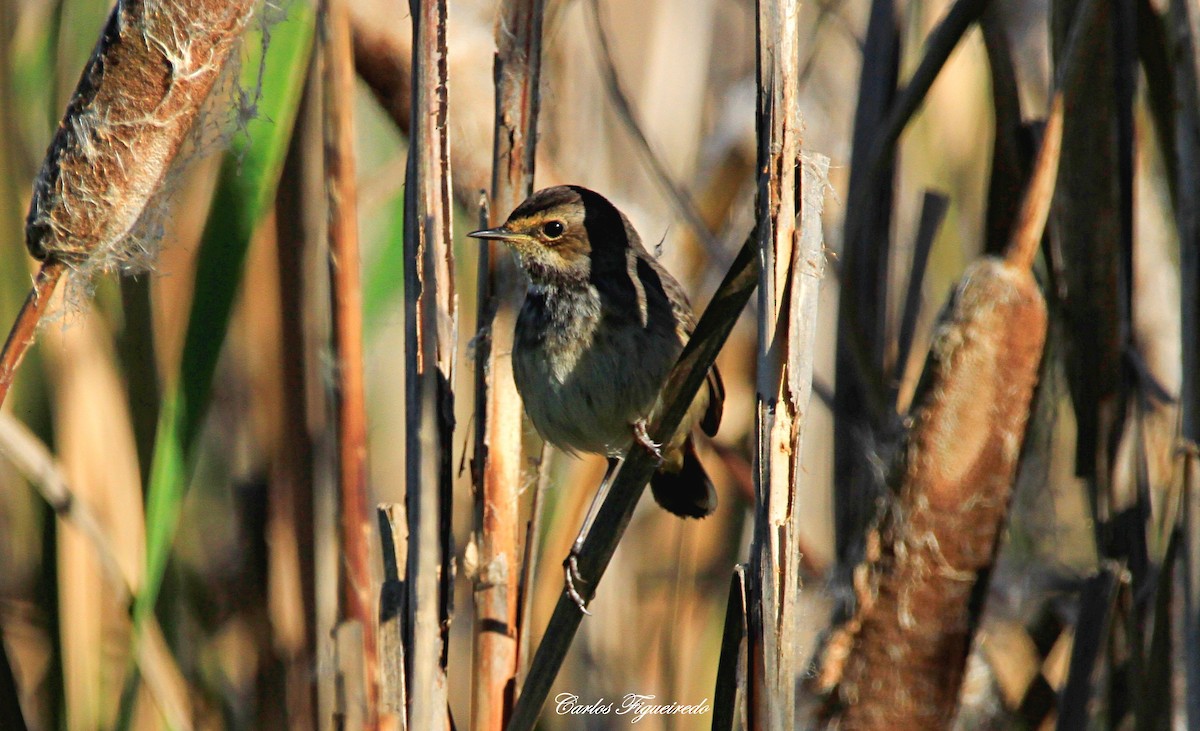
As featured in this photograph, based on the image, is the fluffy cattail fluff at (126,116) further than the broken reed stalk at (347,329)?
No

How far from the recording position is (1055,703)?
2.43 metres

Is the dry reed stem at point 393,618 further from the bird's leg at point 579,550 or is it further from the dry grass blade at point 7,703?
the dry grass blade at point 7,703

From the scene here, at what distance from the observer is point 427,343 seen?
150cm

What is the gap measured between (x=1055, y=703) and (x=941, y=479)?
0.87 metres

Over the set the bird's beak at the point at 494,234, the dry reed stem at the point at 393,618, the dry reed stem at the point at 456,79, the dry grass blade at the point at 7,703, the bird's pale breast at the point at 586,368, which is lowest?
the dry grass blade at the point at 7,703

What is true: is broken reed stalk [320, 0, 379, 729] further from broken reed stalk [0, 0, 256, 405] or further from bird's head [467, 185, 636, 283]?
broken reed stalk [0, 0, 256, 405]

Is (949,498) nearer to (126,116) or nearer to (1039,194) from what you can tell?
(1039,194)

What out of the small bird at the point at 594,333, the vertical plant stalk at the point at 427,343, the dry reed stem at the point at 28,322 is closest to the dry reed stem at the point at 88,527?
the dry reed stem at the point at 28,322

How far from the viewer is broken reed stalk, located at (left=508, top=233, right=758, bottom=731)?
1426 mm

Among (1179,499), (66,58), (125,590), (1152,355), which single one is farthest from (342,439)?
(1152,355)

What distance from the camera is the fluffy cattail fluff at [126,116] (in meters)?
1.42

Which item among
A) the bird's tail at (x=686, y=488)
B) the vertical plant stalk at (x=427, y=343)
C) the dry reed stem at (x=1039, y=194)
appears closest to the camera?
the vertical plant stalk at (x=427, y=343)

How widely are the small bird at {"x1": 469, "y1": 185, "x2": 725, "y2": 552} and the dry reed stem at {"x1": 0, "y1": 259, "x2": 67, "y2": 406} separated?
0.88 meters

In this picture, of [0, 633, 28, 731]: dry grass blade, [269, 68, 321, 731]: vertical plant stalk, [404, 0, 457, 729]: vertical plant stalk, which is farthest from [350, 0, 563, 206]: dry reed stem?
[0, 633, 28, 731]: dry grass blade
